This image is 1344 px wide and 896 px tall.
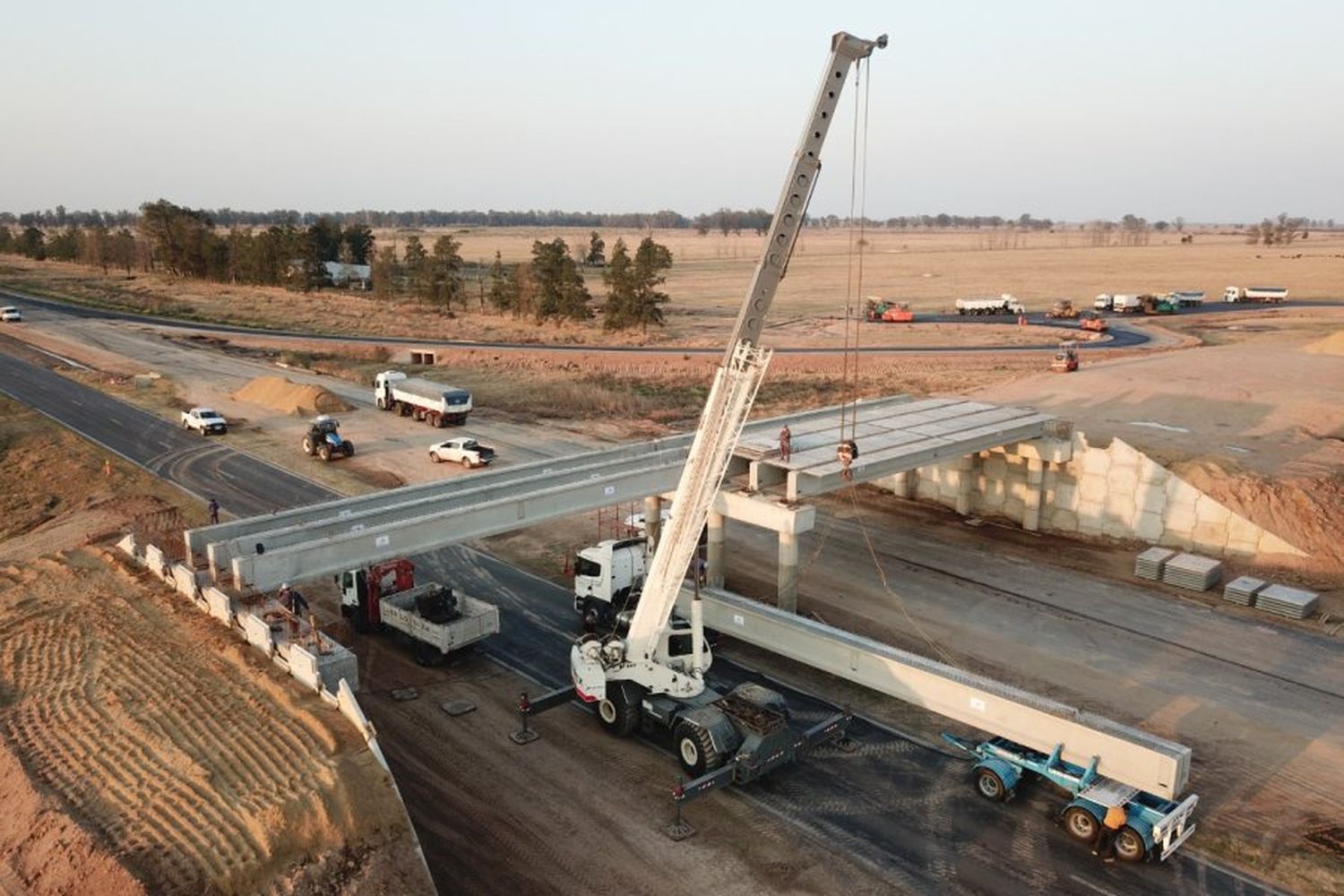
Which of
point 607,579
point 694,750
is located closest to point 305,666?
point 694,750

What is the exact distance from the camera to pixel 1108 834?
61.8ft

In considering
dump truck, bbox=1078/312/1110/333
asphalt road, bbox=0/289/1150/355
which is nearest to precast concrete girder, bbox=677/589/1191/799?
asphalt road, bbox=0/289/1150/355

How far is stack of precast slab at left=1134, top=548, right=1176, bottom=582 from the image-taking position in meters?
34.7

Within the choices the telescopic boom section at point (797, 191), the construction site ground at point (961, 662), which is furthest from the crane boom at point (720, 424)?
the construction site ground at point (961, 662)

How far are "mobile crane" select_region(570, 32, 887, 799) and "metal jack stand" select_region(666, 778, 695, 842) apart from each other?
109 millimetres

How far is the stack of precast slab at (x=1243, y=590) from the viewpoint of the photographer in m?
32.2

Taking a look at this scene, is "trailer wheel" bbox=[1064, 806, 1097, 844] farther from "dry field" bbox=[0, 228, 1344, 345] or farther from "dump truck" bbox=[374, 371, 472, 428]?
"dry field" bbox=[0, 228, 1344, 345]

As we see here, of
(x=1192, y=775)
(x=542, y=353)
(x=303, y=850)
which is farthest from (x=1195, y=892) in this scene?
(x=542, y=353)

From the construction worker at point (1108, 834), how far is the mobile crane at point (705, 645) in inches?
226

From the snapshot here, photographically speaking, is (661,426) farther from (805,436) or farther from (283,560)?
(283,560)

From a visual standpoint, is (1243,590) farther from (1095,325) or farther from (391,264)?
(391,264)

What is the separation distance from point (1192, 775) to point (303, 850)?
775 inches

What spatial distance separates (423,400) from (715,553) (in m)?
33.2

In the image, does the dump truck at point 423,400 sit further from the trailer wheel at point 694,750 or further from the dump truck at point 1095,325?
the dump truck at point 1095,325
